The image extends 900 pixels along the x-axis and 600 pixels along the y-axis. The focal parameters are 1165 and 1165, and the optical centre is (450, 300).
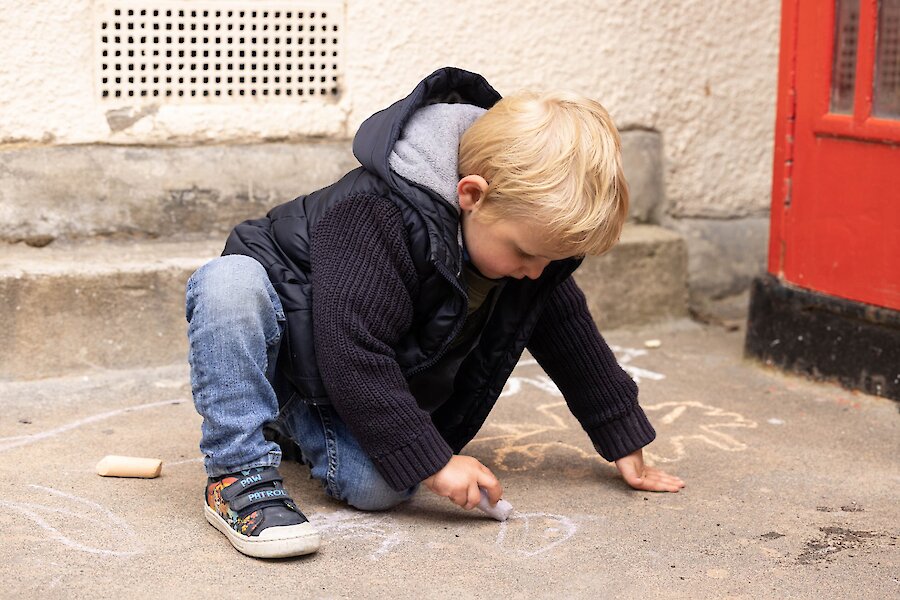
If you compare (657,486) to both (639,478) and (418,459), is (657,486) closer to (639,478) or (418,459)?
(639,478)

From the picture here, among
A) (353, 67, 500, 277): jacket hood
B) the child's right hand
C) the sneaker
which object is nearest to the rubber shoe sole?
the sneaker

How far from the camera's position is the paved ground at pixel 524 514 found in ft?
5.90

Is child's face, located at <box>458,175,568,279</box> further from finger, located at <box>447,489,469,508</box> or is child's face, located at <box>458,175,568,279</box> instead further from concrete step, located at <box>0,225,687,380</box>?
concrete step, located at <box>0,225,687,380</box>

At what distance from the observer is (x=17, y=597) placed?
1682mm

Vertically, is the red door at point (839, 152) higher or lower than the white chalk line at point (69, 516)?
higher

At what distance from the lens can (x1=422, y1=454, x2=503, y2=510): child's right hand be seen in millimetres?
1939

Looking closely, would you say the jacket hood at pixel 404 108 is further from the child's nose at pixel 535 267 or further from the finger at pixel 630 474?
the finger at pixel 630 474

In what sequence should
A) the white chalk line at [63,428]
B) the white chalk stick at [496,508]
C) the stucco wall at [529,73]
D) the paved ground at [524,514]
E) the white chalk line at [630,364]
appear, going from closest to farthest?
the paved ground at [524,514]
the white chalk stick at [496,508]
the white chalk line at [63,428]
the stucco wall at [529,73]
the white chalk line at [630,364]

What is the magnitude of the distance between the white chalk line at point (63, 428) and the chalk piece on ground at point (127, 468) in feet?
0.89

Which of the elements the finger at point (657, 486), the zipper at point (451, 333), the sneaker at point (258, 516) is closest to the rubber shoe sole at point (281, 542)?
the sneaker at point (258, 516)

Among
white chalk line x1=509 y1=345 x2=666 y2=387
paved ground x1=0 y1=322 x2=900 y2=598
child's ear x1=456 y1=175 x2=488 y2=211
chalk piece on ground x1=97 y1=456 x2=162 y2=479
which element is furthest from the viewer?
white chalk line x1=509 y1=345 x2=666 y2=387

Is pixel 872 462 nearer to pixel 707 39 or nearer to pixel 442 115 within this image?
pixel 442 115

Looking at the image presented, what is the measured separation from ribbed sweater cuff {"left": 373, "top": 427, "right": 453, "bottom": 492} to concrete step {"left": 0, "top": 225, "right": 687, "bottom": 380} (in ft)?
3.74

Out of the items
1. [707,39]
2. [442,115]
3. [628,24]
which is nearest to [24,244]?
[442,115]
